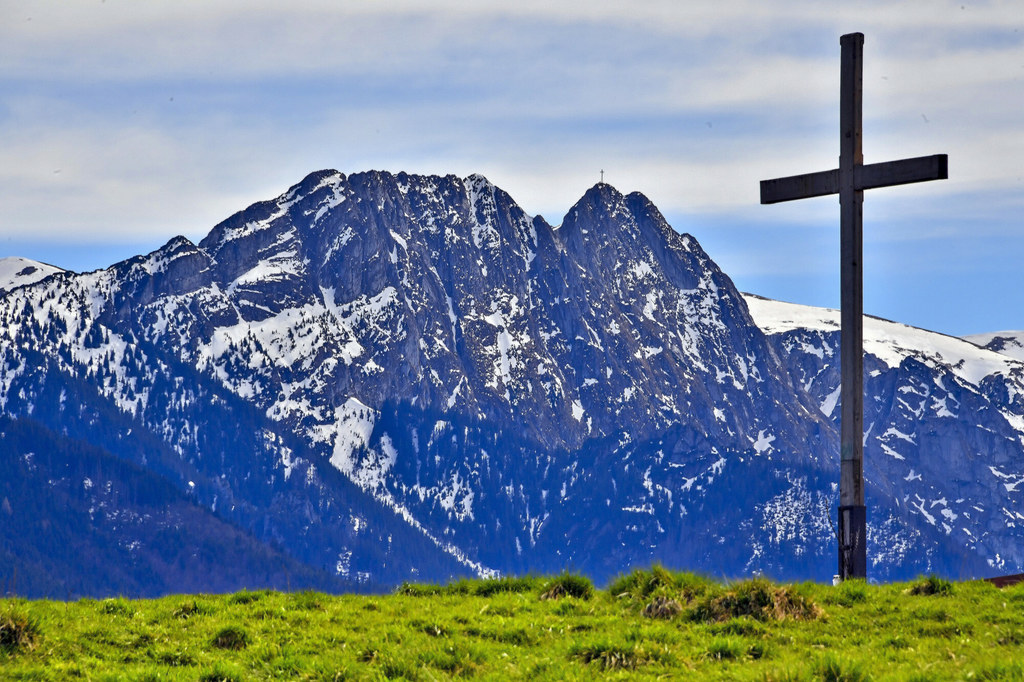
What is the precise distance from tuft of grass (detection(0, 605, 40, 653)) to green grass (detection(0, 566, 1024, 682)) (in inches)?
0.8

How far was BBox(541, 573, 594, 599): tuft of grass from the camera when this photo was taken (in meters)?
24.6

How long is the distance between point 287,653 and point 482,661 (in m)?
2.79

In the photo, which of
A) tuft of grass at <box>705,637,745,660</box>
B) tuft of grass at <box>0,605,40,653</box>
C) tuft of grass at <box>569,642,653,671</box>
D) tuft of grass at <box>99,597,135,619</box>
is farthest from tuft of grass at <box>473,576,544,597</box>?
tuft of grass at <box>0,605,40,653</box>

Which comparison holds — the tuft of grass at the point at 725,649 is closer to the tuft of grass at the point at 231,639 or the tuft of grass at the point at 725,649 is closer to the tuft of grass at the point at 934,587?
the tuft of grass at the point at 934,587

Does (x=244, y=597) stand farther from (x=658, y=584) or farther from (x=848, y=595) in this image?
(x=848, y=595)

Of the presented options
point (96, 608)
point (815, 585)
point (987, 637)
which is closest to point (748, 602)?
point (815, 585)

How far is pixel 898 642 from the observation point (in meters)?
21.0

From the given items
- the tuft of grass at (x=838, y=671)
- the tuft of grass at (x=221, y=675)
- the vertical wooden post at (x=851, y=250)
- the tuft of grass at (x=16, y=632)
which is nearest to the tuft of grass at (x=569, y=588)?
the vertical wooden post at (x=851, y=250)

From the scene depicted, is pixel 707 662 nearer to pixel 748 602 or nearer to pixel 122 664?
pixel 748 602

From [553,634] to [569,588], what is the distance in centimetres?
295

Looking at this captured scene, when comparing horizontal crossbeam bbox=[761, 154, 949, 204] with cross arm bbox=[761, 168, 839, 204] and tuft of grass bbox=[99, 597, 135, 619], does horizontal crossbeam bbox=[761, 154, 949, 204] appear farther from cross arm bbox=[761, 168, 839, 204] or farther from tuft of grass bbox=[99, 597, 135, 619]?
tuft of grass bbox=[99, 597, 135, 619]

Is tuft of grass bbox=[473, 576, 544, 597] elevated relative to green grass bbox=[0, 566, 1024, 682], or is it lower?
elevated

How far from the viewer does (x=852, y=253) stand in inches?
1103

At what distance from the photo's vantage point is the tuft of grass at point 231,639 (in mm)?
21828
